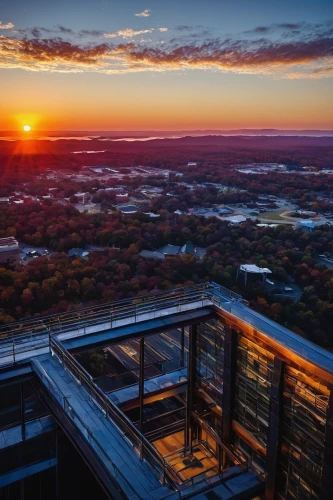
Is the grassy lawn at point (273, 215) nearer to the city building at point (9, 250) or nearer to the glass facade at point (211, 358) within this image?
the city building at point (9, 250)

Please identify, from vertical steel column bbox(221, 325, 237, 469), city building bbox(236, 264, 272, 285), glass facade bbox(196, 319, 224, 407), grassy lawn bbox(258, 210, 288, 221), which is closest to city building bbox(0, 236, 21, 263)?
city building bbox(236, 264, 272, 285)

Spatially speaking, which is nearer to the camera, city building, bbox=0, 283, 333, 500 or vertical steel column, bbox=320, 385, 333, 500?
city building, bbox=0, 283, 333, 500

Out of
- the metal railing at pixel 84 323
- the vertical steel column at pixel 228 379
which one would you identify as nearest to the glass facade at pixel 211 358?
the vertical steel column at pixel 228 379

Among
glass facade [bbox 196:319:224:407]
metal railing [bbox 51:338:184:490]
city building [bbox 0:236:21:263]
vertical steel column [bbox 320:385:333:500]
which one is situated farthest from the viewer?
city building [bbox 0:236:21:263]

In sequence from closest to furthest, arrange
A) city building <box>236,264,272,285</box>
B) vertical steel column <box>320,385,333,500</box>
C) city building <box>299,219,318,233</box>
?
vertical steel column <box>320,385,333,500</box>
city building <box>236,264,272,285</box>
city building <box>299,219,318,233</box>

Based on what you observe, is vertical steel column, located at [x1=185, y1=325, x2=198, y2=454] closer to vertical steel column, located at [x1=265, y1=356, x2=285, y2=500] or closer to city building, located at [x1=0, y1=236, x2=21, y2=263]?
vertical steel column, located at [x1=265, y1=356, x2=285, y2=500]

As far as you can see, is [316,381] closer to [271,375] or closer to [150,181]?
[271,375]

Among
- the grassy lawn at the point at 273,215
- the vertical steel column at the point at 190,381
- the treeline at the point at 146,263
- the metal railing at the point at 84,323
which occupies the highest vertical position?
the metal railing at the point at 84,323
